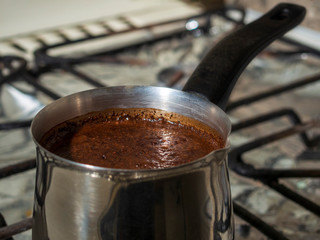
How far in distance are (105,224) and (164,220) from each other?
0.15 ft

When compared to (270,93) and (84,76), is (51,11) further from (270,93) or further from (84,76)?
(270,93)

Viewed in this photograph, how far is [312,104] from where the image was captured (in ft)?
3.14

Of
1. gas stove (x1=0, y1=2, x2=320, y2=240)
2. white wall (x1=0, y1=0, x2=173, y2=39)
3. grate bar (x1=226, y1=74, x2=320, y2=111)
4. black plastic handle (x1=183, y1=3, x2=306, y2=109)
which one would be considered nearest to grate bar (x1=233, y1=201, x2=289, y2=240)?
gas stove (x1=0, y1=2, x2=320, y2=240)

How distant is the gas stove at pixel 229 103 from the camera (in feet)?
1.96

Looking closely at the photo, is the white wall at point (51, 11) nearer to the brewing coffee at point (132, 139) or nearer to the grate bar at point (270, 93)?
the grate bar at point (270, 93)

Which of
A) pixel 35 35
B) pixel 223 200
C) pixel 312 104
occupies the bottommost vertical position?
pixel 312 104

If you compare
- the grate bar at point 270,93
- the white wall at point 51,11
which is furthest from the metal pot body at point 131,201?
the white wall at point 51,11

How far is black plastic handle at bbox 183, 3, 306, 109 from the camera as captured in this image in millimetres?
503

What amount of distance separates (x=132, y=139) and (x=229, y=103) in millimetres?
372

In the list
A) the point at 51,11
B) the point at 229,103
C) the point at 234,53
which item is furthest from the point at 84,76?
the point at 51,11

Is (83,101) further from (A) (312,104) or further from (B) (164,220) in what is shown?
(A) (312,104)

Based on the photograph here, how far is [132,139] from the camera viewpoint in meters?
0.44

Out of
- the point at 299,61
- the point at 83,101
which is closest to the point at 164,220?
the point at 83,101

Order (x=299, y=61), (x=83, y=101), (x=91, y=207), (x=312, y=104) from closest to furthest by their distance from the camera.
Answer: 1. (x=91, y=207)
2. (x=83, y=101)
3. (x=312, y=104)
4. (x=299, y=61)
